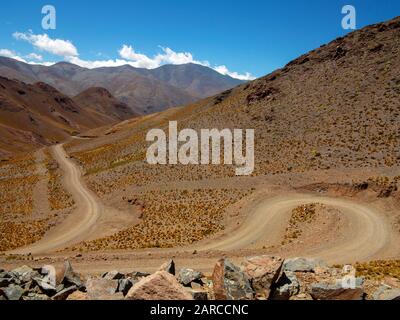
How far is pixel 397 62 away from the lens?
251 ft

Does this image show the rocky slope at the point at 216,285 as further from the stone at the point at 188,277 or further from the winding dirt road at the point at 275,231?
the winding dirt road at the point at 275,231

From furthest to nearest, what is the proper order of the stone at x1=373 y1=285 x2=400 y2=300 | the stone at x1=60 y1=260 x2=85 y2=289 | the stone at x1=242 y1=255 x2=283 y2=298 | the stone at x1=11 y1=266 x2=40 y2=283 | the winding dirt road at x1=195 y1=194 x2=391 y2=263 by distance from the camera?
the winding dirt road at x1=195 y1=194 x2=391 y2=263 → the stone at x1=11 y1=266 x2=40 y2=283 → the stone at x1=60 y1=260 x2=85 y2=289 → the stone at x1=242 y1=255 x2=283 y2=298 → the stone at x1=373 y1=285 x2=400 y2=300

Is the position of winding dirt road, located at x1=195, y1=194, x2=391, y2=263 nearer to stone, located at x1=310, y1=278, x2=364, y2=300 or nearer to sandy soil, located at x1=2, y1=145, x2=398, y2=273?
sandy soil, located at x1=2, y1=145, x2=398, y2=273

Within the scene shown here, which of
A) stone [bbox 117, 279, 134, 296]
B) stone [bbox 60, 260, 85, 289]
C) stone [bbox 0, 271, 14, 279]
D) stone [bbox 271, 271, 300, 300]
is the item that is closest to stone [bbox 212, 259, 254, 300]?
stone [bbox 271, 271, 300, 300]

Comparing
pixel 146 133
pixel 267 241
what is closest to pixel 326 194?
pixel 267 241

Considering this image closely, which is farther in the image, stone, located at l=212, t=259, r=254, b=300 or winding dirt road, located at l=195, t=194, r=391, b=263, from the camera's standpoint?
winding dirt road, located at l=195, t=194, r=391, b=263

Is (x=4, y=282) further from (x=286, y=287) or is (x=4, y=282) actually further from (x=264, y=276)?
(x=286, y=287)

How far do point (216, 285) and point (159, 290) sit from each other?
2898mm

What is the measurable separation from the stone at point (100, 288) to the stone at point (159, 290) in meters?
1.50

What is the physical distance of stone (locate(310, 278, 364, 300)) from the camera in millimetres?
15062

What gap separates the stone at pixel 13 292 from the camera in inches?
639

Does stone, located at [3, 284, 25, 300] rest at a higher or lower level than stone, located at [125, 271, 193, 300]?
lower

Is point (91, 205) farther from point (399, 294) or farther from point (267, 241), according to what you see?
point (399, 294)

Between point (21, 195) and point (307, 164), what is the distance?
4873cm
